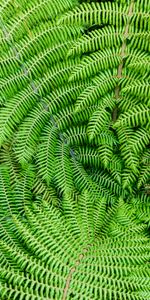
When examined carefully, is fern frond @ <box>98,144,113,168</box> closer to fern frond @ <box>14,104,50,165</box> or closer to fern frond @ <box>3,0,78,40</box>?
fern frond @ <box>14,104,50,165</box>

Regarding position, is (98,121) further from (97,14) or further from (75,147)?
(97,14)

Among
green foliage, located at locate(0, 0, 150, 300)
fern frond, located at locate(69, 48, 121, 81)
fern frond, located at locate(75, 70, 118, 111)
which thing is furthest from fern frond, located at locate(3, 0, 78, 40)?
fern frond, located at locate(75, 70, 118, 111)

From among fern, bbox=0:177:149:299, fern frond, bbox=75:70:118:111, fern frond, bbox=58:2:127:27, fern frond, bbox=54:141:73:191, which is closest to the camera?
fern, bbox=0:177:149:299

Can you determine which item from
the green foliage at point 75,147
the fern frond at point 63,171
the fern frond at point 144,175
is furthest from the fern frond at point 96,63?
the fern frond at point 144,175

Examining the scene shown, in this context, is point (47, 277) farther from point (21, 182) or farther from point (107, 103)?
point (107, 103)

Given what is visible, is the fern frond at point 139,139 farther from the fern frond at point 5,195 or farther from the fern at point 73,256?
the fern frond at point 5,195

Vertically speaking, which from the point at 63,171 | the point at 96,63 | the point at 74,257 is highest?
the point at 96,63

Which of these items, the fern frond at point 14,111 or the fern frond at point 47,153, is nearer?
the fern frond at point 14,111

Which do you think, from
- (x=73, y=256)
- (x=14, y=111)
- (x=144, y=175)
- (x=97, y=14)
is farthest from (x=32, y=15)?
(x=73, y=256)
